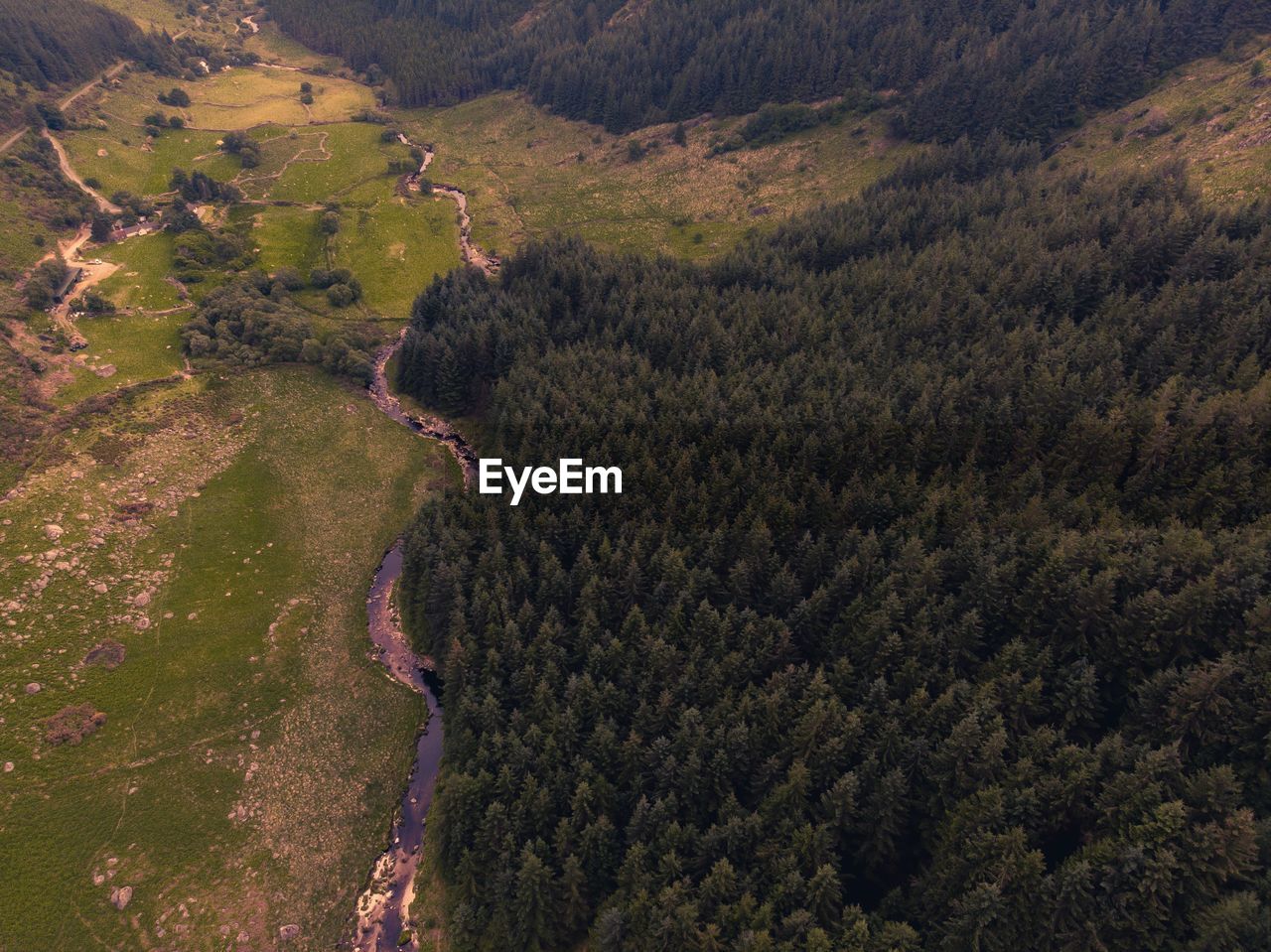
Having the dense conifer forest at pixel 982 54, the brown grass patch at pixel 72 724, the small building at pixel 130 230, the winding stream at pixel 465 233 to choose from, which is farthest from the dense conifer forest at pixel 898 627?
the small building at pixel 130 230

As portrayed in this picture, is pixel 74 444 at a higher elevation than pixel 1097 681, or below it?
higher

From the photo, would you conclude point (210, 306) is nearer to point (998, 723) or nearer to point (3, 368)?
point (3, 368)

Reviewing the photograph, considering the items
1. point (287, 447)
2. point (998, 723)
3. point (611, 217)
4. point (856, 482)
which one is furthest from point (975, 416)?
point (611, 217)

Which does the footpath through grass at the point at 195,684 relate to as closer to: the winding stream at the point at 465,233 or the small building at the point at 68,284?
the small building at the point at 68,284

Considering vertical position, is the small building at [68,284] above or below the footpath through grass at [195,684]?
above

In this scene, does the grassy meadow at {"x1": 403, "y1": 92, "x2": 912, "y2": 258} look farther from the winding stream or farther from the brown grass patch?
the brown grass patch

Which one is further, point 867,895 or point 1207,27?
point 1207,27

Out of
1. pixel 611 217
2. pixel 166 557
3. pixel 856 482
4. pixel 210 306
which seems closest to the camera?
pixel 856 482

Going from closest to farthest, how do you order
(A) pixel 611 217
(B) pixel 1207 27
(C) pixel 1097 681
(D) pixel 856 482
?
(C) pixel 1097 681 < (D) pixel 856 482 < (B) pixel 1207 27 < (A) pixel 611 217
